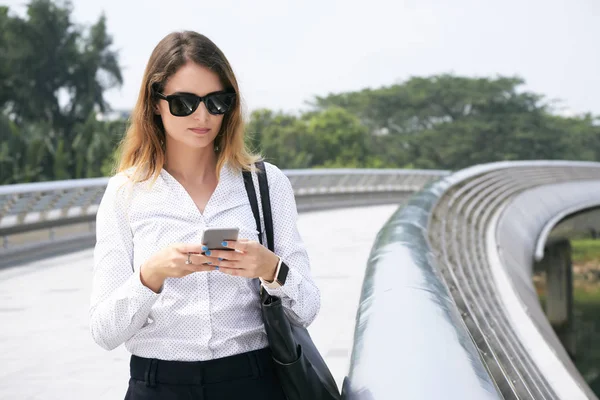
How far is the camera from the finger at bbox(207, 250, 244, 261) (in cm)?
180

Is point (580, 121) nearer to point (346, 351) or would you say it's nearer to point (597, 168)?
point (597, 168)

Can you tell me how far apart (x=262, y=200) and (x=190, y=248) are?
33 centimetres

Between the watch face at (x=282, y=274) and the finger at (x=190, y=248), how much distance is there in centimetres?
21

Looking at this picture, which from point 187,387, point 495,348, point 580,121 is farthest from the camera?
point 580,121

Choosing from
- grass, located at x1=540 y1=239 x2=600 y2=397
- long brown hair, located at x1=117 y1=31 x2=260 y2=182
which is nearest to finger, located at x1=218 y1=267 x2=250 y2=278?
long brown hair, located at x1=117 y1=31 x2=260 y2=182

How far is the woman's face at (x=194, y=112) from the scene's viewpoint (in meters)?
2.09

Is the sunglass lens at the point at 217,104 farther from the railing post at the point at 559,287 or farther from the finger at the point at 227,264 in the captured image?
the railing post at the point at 559,287

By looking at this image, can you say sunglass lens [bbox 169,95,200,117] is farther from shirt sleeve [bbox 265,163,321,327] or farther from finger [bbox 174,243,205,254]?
finger [bbox 174,243,205,254]

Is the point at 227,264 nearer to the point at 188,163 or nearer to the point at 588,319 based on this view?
the point at 188,163

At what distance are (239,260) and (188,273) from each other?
11 centimetres

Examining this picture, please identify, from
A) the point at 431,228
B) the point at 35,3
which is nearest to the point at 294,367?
the point at 431,228

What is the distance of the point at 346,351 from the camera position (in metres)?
5.36

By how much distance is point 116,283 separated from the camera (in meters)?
2.00

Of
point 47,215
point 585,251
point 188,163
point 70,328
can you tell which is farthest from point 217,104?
point 585,251
